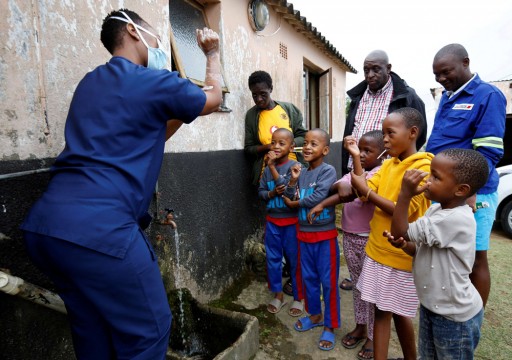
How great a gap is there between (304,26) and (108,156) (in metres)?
5.07

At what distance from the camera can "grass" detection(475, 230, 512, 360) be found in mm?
2494

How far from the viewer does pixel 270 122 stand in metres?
3.49

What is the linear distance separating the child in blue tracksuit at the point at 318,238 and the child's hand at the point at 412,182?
3.07 ft

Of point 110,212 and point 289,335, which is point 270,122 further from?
point 110,212

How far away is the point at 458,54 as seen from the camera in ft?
7.43

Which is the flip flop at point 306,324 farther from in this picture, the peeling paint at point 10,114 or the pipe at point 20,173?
the peeling paint at point 10,114

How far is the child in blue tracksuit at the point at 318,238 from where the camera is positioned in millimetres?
2553

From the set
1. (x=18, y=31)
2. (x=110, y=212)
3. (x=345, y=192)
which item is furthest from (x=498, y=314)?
(x=18, y=31)

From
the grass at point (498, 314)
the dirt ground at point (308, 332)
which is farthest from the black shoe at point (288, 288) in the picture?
the grass at point (498, 314)

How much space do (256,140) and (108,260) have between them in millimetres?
2582

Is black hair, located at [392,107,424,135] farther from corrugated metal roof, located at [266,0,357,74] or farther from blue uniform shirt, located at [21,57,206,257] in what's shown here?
corrugated metal roof, located at [266,0,357,74]

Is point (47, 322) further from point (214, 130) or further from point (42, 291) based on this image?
point (214, 130)

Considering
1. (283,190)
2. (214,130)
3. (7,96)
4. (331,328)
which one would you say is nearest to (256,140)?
(214,130)

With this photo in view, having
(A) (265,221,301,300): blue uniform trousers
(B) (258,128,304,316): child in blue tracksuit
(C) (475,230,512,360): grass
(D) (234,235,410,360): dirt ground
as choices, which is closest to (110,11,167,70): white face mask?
(B) (258,128,304,316): child in blue tracksuit
